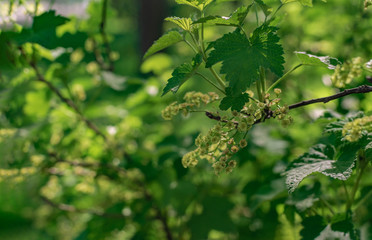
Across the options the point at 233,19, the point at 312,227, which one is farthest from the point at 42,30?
the point at 312,227

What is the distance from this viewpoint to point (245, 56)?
64 cm

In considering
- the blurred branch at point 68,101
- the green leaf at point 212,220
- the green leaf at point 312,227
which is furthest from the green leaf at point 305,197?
the blurred branch at point 68,101

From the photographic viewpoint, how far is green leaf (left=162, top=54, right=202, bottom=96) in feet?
2.17

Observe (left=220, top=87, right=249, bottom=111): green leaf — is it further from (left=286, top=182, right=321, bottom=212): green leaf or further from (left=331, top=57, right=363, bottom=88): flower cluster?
(left=286, top=182, right=321, bottom=212): green leaf

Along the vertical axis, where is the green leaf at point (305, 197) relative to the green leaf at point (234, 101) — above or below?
below

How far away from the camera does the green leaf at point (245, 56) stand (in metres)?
0.62

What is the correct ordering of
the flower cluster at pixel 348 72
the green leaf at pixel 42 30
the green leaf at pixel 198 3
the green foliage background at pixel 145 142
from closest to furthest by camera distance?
the flower cluster at pixel 348 72 → the green leaf at pixel 198 3 → the green leaf at pixel 42 30 → the green foliage background at pixel 145 142

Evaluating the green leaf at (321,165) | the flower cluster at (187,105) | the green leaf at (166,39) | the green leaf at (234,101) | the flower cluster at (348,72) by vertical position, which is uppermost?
the green leaf at (166,39)

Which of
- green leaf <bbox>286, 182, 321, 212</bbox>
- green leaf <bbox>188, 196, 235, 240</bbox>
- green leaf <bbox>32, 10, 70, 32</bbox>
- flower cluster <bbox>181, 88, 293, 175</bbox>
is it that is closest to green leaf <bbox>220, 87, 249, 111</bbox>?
flower cluster <bbox>181, 88, 293, 175</bbox>

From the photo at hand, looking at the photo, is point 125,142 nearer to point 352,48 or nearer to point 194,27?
point 194,27

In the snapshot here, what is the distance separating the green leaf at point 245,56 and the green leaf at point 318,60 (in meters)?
0.06

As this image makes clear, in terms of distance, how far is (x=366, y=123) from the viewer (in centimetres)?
65

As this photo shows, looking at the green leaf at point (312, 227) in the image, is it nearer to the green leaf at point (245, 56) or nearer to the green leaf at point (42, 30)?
the green leaf at point (245, 56)

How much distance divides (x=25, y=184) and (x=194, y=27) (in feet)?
3.09
